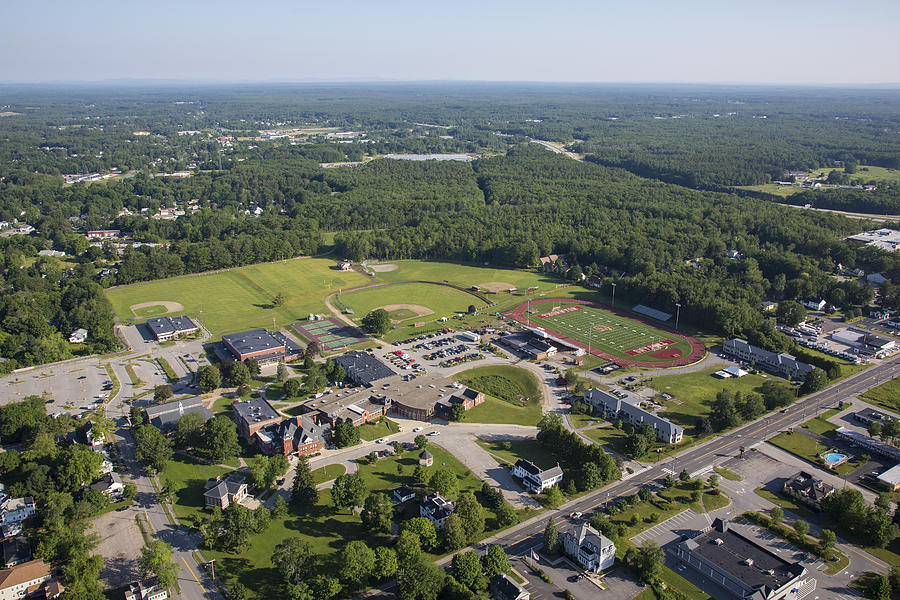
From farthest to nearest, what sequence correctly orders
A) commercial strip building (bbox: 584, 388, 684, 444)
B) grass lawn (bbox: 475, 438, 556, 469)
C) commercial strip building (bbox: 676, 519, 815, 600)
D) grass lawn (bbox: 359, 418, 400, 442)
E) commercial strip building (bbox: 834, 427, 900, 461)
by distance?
1. grass lawn (bbox: 359, 418, 400, 442)
2. commercial strip building (bbox: 584, 388, 684, 444)
3. commercial strip building (bbox: 834, 427, 900, 461)
4. grass lawn (bbox: 475, 438, 556, 469)
5. commercial strip building (bbox: 676, 519, 815, 600)

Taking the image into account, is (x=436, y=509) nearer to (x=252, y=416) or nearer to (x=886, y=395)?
(x=252, y=416)

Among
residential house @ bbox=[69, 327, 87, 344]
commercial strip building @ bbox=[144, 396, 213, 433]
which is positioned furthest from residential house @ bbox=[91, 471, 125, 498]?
residential house @ bbox=[69, 327, 87, 344]

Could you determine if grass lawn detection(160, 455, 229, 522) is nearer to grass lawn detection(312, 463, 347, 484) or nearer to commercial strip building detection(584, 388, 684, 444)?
grass lawn detection(312, 463, 347, 484)

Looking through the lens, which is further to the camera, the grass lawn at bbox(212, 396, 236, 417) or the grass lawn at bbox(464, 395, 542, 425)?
the grass lawn at bbox(212, 396, 236, 417)

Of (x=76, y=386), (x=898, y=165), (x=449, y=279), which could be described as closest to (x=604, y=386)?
(x=449, y=279)

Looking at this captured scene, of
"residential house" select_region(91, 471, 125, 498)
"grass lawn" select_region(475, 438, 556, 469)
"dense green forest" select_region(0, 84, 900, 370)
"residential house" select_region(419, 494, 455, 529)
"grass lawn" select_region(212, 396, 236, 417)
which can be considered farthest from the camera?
"dense green forest" select_region(0, 84, 900, 370)

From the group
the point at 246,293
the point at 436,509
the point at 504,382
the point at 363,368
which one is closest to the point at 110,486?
the point at 436,509
